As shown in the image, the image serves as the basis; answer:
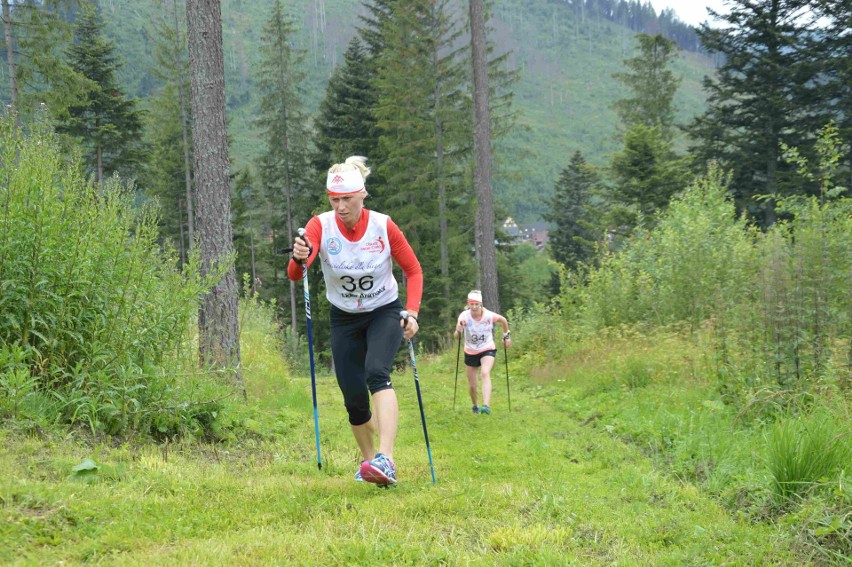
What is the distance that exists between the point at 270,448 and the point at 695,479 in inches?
166

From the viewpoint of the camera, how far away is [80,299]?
240 inches

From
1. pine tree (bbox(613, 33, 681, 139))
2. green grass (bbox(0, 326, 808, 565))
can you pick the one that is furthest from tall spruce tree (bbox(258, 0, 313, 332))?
green grass (bbox(0, 326, 808, 565))

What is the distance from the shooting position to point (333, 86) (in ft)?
125

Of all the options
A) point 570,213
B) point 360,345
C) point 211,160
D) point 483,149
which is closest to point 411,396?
point 211,160

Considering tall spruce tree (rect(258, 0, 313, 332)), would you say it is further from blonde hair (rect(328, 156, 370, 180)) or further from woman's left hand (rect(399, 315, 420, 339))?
woman's left hand (rect(399, 315, 420, 339))

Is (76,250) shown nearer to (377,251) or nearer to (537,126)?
(377,251)

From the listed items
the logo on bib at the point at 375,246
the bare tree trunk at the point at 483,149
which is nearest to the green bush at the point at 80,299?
the logo on bib at the point at 375,246

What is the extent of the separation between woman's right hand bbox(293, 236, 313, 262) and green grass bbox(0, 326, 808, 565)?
1827 millimetres

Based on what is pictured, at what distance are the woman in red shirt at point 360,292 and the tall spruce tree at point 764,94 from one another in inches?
1024

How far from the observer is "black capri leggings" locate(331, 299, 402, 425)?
5523 mm

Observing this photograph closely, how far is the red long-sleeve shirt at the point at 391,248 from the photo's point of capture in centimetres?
553

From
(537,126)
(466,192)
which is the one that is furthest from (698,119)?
(537,126)

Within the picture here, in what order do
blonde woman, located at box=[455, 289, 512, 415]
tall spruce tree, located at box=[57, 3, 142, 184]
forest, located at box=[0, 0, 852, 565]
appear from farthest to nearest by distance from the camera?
tall spruce tree, located at box=[57, 3, 142, 184] < blonde woman, located at box=[455, 289, 512, 415] < forest, located at box=[0, 0, 852, 565]

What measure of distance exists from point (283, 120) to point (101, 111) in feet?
34.2
